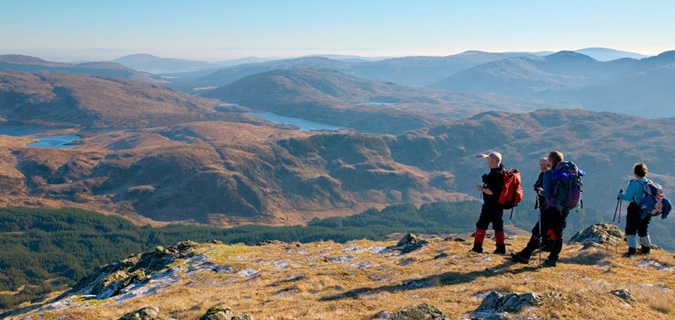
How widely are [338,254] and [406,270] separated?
11868 mm

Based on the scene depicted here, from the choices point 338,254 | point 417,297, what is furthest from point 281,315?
point 338,254

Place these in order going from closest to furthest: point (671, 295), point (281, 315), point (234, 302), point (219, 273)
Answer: point (671, 295), point (281, 315), point (234, 302), point (219, 273)

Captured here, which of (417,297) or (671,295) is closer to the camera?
(671,295)

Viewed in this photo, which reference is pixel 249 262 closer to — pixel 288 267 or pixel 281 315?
pixel 288 267

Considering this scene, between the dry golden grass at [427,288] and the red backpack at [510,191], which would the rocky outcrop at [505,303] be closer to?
the dry golden grass at [427,288]

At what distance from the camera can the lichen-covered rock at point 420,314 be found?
14.5 meters

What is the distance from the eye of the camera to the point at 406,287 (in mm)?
20609

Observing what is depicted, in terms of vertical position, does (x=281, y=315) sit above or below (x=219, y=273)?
above

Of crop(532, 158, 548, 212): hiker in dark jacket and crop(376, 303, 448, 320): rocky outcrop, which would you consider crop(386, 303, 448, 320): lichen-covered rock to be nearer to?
crop(376, 303, 448, 320): rocky outcrop

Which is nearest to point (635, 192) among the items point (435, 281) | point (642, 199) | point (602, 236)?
point (642, 199)

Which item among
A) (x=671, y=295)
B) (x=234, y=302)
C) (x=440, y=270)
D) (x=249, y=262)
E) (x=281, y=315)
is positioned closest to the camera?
(x=671, y=295)

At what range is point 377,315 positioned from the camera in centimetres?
1581

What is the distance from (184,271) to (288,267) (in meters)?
8.45

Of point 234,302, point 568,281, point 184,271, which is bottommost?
point 184,271
